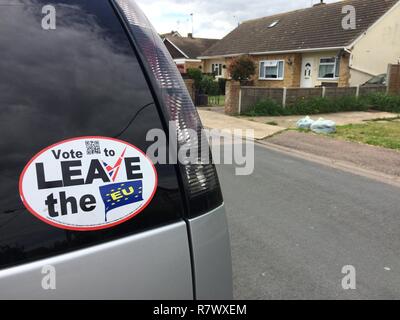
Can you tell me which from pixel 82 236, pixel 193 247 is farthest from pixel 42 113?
pixel 193 247

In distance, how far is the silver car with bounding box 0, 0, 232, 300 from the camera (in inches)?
43.4

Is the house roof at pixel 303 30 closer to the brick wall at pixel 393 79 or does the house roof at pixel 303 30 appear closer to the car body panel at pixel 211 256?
the brick wall at pixel 393 79

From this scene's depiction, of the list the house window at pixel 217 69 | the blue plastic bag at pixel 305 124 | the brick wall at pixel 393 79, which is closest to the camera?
the blue plastic bag at pixel 305 124

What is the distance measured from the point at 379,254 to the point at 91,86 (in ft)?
11.9

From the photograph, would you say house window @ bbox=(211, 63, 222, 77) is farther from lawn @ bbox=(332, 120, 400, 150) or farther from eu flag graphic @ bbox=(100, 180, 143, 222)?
eu flag graphic @ bbox=(100, 180, 143, 222)

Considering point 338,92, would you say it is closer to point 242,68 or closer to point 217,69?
point 242,68

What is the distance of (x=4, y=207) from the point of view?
1.07 m

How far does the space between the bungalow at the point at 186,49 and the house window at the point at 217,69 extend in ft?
14.4

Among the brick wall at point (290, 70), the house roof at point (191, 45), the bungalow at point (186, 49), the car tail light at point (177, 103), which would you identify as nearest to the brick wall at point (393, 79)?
the brick wall at point (290, 70)

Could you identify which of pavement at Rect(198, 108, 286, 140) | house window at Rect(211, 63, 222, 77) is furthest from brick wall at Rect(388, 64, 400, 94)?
house window at Rect(211, 63, 222, 77)

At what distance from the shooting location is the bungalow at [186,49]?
39156 millimetres

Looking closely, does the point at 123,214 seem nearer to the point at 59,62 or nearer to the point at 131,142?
the point at 131,142

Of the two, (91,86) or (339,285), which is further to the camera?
(339,285)

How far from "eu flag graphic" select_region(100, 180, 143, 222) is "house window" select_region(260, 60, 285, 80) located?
25494mm
